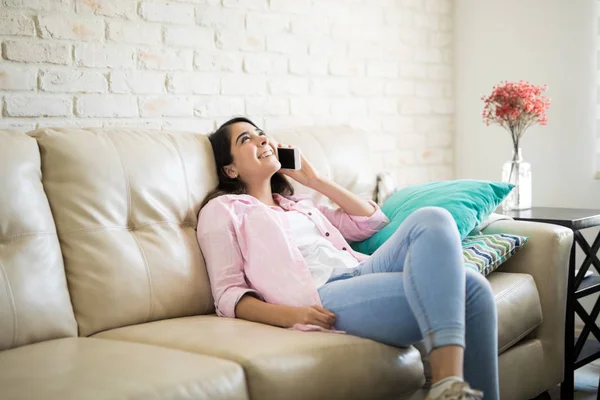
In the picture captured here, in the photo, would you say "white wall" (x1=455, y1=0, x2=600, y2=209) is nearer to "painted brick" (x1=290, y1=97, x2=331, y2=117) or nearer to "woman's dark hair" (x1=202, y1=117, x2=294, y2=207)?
"painted brick" (x1=290, y1=97, x2=331, y2=117)

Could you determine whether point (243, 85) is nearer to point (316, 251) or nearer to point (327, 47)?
point (327, 47)

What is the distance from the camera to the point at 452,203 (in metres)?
2.57

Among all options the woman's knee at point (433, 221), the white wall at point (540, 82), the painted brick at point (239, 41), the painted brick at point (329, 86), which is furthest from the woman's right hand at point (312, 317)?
the white wall at point (540, 82)

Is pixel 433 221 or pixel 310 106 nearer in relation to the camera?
pixel 433 221

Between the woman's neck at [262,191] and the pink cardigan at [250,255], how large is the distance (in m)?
0.11

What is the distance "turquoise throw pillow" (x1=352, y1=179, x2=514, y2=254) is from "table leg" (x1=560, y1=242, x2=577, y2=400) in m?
0.38

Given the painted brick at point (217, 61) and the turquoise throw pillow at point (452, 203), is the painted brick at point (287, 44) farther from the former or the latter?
the turquoise throw pillow at point (452, 203)

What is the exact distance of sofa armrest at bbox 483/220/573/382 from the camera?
261 cm

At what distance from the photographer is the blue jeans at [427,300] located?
180 centimetres

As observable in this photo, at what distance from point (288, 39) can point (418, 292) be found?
1.65m

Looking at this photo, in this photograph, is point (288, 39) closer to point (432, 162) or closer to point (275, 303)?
point (432, 162)

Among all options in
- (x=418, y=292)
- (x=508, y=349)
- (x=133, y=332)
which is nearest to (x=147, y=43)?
(x=133, y=332)

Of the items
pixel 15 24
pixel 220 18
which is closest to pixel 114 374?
pixel 15 24

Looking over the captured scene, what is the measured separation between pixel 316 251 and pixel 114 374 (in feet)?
2.93
